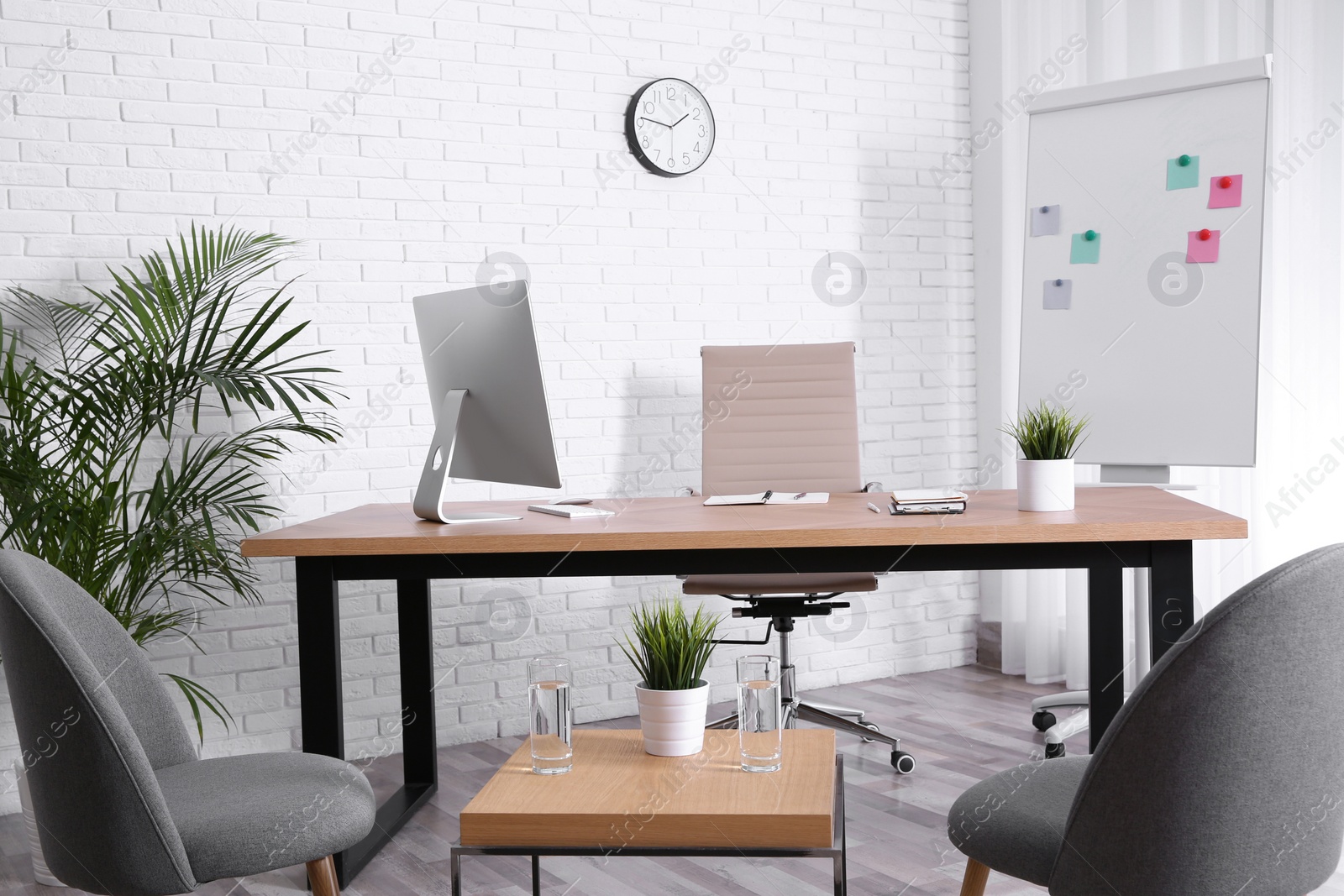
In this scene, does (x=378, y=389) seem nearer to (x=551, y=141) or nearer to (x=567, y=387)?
(x=567, y=387)

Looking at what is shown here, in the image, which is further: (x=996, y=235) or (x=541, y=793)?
(x=996, y=235)

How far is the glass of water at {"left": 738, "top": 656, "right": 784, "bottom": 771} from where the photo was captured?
68.8 inches

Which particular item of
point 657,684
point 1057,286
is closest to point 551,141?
point 1057,286

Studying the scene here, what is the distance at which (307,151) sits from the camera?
3.26 meters

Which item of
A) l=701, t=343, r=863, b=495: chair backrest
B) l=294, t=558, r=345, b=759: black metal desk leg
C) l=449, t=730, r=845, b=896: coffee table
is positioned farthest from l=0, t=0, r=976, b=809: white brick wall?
l=449, t=730, r=845, b=896: coffee table

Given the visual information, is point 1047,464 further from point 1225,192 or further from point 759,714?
point 1225,192

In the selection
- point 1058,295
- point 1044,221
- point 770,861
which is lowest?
point 770,861

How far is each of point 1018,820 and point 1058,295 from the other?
2.18m

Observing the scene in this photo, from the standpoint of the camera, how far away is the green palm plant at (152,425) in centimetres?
253

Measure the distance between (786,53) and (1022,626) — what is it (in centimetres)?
223

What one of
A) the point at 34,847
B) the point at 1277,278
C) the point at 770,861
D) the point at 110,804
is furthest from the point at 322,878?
the point at 1277,278

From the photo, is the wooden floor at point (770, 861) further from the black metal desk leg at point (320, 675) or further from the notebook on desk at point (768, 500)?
the notebook on desk at point (768, 500)

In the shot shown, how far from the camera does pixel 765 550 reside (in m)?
2.18

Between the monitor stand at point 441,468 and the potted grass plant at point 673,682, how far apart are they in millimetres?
733
